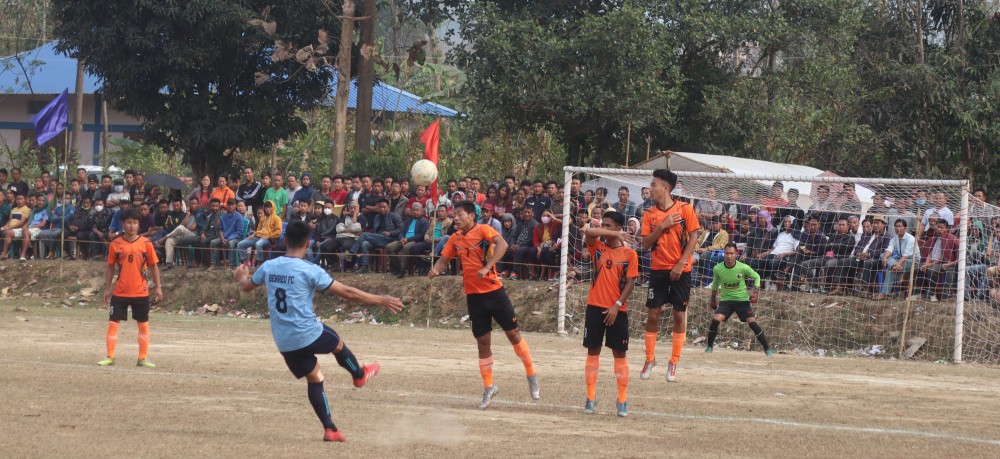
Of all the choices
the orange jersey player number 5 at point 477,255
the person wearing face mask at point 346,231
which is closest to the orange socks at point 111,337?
the orange jersey player number 5 at point 477,255

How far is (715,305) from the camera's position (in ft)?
57.5

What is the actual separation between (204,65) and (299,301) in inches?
847

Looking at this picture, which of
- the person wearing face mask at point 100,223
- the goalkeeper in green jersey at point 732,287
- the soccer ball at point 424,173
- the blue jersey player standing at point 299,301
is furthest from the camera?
the person wearing face mask at point 100,223

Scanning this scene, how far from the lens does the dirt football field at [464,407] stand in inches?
354

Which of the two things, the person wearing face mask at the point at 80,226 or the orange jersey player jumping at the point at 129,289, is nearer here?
the orange jersey player jumping at the point at 129,289

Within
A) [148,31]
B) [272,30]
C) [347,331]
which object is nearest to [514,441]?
[347,331]

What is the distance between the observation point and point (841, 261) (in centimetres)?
1961

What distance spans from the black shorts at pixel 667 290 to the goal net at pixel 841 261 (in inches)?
245

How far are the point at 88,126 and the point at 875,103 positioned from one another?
109ft

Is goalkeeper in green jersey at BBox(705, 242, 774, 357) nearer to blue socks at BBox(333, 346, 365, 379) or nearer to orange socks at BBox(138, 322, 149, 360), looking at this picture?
orange socks at BBox(138, 322, 149, 360)

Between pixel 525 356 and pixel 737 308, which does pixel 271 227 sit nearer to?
pixel 737 308

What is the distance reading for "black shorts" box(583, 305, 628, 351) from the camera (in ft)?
35.1

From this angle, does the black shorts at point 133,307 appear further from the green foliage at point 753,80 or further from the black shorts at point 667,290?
the green foliage at point 753,80

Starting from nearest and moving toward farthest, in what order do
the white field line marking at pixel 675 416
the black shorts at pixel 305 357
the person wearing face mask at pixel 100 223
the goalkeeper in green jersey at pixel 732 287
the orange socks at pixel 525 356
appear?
the black shorts at pixel 305 357 → the white field line marking at pixel 675 416 → the orange socks at pixel 525 356 → the goalkeeper in green jersey at pixel 732 287 → the person wearing face mask at pixel 100 223
